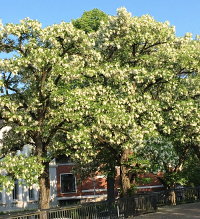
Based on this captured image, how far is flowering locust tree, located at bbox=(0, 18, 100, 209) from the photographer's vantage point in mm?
18422

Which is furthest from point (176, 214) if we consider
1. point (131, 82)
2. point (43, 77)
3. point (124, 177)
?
point (43, 77)

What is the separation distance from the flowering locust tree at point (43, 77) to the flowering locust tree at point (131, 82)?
1.14 metres

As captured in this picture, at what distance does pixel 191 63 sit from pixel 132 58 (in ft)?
14.3

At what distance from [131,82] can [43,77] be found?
20.9 feet

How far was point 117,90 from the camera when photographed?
74.0 ft

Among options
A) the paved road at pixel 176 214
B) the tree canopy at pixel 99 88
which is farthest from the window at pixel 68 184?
the paved road at pixel 176 214

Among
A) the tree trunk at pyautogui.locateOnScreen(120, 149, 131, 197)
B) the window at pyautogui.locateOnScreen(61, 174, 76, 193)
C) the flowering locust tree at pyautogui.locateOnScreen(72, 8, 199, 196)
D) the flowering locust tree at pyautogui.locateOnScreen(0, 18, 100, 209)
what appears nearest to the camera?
the flowering locust tree at pyautogui.locateOnScreen(0, 18, 100, 209)

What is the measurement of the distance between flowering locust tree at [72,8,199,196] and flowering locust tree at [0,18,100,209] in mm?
1144

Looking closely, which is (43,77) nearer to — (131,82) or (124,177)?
(131,82)

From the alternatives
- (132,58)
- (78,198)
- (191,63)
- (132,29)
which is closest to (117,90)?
(132,58)

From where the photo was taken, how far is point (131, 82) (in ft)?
75.3

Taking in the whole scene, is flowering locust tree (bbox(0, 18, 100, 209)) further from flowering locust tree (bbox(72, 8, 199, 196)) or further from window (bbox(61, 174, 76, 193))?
window (bbox(61, 174, 76, 193))

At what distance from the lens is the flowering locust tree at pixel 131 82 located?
68.0 ft

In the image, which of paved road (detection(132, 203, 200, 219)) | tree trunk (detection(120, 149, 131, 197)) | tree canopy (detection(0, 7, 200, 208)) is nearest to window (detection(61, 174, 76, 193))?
tree canopy (detection(0, 7, 200, 208))
